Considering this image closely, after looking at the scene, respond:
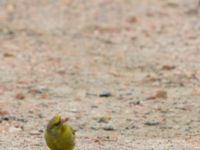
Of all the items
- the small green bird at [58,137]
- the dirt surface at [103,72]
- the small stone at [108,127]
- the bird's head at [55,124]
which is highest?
the bird's head at [55,124]

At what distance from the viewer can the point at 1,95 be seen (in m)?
9.44

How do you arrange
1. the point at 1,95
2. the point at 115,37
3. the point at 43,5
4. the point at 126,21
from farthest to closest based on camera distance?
the point at 43,5, the point at 126,21, the point at 115,37, the point at 1,95

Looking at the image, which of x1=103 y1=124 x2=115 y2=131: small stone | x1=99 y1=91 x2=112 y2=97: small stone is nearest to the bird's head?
x1=103 y1=124 x2=115 y2=131: small stone

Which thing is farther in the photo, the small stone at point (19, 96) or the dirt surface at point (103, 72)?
the small stone at point (19, 96)

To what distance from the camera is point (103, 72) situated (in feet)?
35.1

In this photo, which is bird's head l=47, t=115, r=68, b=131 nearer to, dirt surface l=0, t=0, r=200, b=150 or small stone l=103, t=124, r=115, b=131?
dirt surface l=0, t=0, r=200, b=150

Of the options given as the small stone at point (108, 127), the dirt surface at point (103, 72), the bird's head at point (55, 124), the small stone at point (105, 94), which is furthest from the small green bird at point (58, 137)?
the small stone at point (105, 94)

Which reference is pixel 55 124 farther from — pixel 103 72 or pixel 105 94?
pixel 103 72

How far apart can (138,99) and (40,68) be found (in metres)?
1.88

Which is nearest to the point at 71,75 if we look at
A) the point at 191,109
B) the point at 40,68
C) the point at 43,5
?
the point at 40,68

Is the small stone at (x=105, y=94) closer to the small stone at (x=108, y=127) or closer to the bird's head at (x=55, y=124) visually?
the small stone at (x=108, y=127)

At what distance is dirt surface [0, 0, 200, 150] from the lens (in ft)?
26.2

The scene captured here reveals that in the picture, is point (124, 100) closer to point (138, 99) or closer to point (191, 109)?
point (138, 99)

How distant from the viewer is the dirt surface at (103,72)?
26.2 ft
